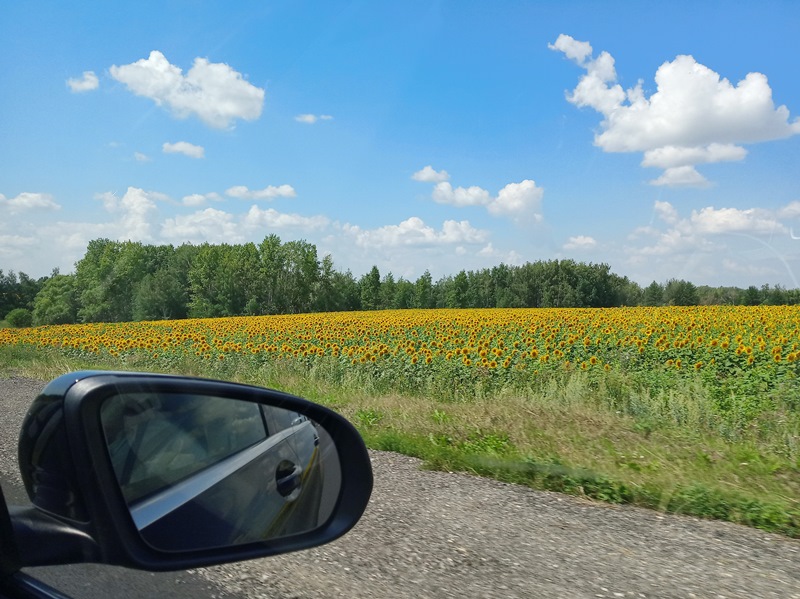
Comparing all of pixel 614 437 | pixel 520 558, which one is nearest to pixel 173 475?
pixel 520 558

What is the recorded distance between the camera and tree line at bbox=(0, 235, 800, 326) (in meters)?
12.0

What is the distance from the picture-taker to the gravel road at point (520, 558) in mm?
3693

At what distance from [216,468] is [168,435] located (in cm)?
Result: 24

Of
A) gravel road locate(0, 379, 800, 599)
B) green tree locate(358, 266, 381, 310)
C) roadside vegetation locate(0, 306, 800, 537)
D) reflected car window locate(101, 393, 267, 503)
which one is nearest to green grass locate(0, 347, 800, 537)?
roadside vegetation locate(0, 306, 800, 537)

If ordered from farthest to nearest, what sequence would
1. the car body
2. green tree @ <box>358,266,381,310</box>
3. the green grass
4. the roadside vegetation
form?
green tree @ <box>358,266,381,310</box> → the roadside vegetation → the green grass → the car body

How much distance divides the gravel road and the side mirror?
56.6 inches

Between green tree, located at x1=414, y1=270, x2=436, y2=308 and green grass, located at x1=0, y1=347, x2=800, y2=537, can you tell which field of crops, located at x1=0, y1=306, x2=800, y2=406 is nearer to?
green grass, located at x1=0, y1=347, x2=800, y2=537

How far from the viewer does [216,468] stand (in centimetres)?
210

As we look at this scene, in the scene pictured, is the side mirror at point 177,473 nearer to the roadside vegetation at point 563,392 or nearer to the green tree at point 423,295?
the roadside vegetation at point 563,392

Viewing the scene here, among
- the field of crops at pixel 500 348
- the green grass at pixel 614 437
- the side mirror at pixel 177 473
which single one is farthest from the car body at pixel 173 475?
the field of crops at pixel 500 348

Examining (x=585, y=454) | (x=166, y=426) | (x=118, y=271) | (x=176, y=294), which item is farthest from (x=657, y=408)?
(x=176, y=294)

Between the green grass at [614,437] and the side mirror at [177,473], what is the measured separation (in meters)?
3.56

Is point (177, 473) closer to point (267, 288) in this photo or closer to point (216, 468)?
point (216, 468)

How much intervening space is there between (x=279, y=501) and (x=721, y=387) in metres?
9.59
